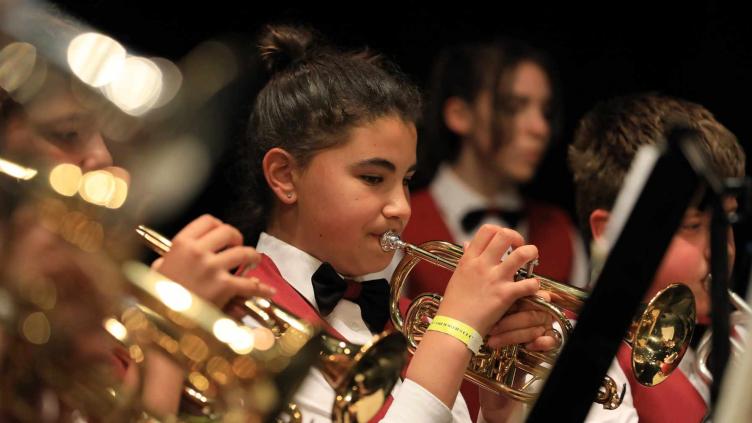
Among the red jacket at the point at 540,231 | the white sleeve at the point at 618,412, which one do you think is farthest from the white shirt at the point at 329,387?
the red jacket at the point at 540,231

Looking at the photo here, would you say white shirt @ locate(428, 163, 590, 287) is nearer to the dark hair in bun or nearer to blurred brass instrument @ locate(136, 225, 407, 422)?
the dark hair in bun

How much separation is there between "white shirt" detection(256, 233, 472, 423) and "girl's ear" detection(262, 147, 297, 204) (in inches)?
3.6

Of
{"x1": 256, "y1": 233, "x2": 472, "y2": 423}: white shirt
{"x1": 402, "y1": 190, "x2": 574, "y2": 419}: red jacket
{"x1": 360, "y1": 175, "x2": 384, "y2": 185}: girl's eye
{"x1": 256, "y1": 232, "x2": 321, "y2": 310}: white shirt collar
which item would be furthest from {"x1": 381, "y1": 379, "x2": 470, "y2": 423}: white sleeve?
{"x1": 402, "y1": 190, "x2": 574, "y2": 419}: red jacket

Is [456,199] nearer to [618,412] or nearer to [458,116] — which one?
[458,116]

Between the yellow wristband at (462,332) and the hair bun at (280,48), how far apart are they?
2.17ft

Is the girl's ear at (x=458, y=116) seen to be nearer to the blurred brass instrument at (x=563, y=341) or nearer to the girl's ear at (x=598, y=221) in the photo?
the girl's ear at (x=598, y=221)

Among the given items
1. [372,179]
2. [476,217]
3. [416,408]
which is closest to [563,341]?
[416,408]

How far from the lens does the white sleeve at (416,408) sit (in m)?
1.38

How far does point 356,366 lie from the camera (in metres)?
1.19

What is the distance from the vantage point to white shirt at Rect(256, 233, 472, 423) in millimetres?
1386

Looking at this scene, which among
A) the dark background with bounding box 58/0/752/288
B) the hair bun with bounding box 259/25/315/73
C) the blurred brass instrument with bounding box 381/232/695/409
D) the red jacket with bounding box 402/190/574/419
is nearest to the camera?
the blurred brass instrument with bounding box 381/232/695/409

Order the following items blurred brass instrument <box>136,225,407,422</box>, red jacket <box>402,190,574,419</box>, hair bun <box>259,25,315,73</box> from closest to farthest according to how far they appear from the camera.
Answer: blurred brass instrument <box>136,225,407,422</box>
hair bun <box>259,25,315,73</box>
red jacket <box>402,190,574,419</box>

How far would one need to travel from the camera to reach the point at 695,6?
3.17m

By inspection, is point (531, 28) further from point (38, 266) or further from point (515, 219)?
point (38, 266)
